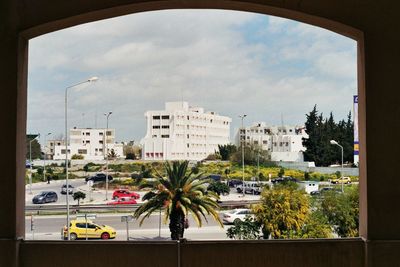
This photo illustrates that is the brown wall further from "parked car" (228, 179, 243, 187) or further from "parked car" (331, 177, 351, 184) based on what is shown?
"parked car" (228, 179, 243, 187)

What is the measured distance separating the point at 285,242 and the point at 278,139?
35406 millimetres

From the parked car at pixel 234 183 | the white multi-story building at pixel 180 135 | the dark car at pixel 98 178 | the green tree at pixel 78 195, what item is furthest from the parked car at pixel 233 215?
the dark car at pixel 98 178

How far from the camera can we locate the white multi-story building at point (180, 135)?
3653 cm

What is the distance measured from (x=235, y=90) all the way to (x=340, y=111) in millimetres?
9674

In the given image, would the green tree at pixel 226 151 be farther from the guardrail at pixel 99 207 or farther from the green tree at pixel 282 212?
the green tree at pixel 282 212

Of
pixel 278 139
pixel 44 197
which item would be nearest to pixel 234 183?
pixel 278 139

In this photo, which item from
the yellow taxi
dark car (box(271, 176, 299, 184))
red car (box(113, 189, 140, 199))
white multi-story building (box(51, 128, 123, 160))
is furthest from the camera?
white multi-story building (box(51, 128, 123, 160))

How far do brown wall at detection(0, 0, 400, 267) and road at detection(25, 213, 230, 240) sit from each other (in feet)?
65.5

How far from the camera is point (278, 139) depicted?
127 ft

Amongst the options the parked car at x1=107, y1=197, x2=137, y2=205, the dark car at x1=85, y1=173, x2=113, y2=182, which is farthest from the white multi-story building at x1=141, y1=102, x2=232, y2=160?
the parked car at x1=107, y1=197, x2=137, y2=205

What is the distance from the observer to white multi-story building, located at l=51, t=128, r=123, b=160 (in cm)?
3666

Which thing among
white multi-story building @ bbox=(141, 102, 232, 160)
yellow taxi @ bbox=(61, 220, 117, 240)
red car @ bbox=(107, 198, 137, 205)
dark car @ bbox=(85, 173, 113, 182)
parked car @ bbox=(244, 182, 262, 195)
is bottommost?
yellow taxi @ bbox=(61, 220, 117, 240)

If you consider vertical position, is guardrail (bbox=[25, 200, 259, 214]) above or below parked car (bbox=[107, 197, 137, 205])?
below

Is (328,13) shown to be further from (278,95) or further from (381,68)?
(278,95)
